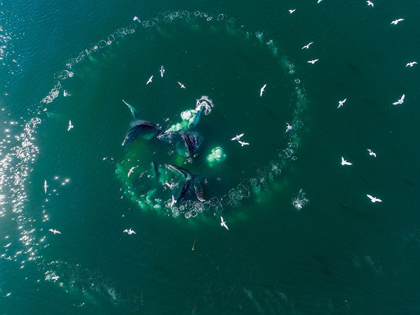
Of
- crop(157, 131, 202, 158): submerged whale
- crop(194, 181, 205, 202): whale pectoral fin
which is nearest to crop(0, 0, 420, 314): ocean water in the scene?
crop(194, 181, 205, 202): whale pectoral fin

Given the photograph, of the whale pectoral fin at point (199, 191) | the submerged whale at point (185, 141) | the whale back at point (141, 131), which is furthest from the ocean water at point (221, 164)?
the submerged whale at point (185, 141)

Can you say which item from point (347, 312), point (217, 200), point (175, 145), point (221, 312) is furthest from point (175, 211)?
point (347, 312)

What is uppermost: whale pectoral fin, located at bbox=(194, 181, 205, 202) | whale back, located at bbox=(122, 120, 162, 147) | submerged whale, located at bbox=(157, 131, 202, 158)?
whale back, located at bbox=(122, 120, 162, 147)

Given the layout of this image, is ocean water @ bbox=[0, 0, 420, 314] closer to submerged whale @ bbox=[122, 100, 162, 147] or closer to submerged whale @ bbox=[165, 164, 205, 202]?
submerged whale @ bbox=[122, 100, 162, 147]

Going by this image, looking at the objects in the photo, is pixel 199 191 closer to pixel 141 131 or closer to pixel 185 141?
pixel 185 141

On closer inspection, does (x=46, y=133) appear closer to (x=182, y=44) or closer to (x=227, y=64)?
(x=182, y=44)

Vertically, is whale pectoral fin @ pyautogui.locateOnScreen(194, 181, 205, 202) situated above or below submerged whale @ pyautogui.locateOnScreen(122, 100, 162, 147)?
below

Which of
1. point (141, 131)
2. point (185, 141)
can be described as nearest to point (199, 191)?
point (185, 141)
